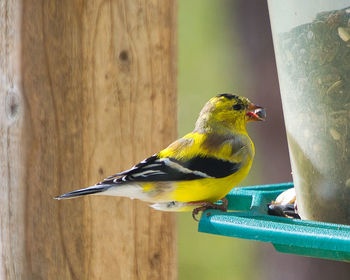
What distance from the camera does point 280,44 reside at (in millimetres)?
2016

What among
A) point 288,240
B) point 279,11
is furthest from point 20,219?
point 279,11

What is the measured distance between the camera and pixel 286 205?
2.20m

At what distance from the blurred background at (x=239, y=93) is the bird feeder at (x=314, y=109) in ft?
4.20

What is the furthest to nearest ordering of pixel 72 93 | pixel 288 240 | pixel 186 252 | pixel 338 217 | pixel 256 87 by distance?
pixel 186 252 < pixel 256 87 < pixel 72 93 < pixel 338 217 < pixel 288 240

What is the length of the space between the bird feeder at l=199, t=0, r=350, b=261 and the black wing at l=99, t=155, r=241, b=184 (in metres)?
0.25

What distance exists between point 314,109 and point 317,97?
0.04 m

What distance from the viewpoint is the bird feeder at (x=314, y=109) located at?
1.78 meters

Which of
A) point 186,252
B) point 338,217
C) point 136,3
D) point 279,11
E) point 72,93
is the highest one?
point 136,3

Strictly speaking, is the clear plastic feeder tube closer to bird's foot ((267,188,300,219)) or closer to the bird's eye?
bird's foot ((267,188,300,219))

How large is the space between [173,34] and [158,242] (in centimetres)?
75

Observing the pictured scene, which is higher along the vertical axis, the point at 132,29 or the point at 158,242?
the point at 132,29

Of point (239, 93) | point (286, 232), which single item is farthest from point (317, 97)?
point (239, 93)

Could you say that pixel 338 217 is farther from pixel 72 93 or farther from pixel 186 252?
pixel 186 252

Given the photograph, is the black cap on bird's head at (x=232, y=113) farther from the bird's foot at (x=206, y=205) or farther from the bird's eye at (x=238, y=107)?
the bird's foot at (x=206, y=205)
